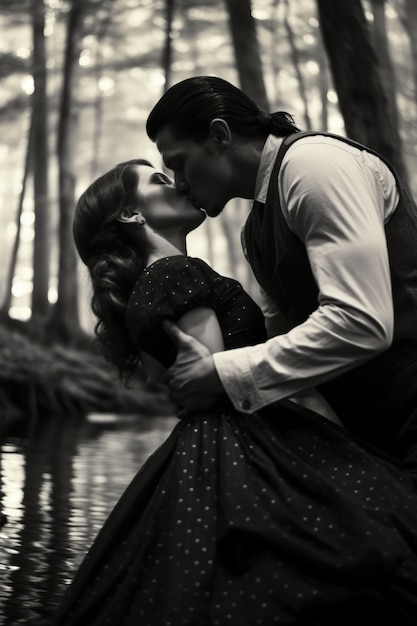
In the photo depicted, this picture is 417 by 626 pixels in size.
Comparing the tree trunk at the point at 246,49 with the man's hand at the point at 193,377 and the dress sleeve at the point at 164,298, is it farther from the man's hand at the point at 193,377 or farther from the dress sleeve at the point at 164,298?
the man's hand at the point at 193,377

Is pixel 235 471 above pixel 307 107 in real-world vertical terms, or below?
below

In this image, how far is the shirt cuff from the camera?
9.14ft

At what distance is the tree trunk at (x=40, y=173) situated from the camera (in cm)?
2058

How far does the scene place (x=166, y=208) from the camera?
10.9ft

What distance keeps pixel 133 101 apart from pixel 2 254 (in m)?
15.8

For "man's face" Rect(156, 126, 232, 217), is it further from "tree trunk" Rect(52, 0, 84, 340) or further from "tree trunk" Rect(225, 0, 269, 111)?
"tree trunk" Rect(52, 0, 84, 340)

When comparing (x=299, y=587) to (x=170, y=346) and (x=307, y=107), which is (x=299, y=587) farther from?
(x=307, y=107)

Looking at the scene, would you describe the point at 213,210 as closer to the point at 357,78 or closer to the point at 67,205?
the point at 357,78

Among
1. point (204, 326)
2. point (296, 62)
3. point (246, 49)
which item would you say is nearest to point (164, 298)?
point (204, 326)

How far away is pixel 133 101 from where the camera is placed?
31.1 m

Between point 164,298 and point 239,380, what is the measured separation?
0.38m

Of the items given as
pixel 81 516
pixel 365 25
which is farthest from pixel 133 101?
pixel 81 516

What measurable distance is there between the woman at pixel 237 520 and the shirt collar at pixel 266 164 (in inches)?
11.9

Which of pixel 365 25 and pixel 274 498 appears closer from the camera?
pixel 274 498
